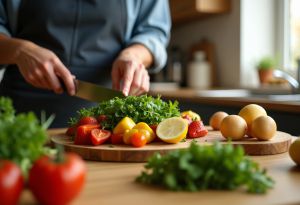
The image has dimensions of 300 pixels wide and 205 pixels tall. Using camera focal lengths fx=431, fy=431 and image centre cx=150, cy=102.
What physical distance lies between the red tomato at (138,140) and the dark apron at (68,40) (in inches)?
29.5

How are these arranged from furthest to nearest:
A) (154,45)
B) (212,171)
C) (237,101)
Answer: (237,101)
(154,45)
(212,171)

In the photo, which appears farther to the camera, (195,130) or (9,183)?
(195,130)

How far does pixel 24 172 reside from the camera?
0.66m

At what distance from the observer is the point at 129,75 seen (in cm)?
145


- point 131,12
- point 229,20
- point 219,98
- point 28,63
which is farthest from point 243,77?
point 28,63

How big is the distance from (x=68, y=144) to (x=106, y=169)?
0.76 ft

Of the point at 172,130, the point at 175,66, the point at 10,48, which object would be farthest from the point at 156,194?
the point at 175,66

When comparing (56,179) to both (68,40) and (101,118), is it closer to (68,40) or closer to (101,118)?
(101,118)

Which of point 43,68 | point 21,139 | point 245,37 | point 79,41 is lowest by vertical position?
point 21,139

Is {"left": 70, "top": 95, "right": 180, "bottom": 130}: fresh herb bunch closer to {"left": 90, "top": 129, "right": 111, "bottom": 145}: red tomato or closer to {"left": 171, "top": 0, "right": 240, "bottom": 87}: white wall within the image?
{"left": 90, "top": 129, "right": 111, "bottom": 145}: red tomato

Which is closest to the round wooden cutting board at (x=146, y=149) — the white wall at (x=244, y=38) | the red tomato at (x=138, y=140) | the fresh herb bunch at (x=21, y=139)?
the red tomato at (x=138, y=140)

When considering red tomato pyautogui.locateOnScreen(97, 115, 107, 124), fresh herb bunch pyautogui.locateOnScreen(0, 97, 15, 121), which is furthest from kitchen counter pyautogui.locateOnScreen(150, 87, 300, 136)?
fresh herb bunch pyautogui.locateOnScreen(0, 97, 15, 121)

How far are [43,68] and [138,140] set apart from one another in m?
0.49

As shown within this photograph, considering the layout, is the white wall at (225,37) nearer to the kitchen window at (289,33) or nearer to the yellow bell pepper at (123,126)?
the kitchen window at (289,33)
